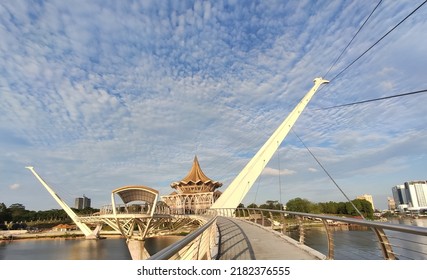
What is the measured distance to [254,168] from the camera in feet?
86.1

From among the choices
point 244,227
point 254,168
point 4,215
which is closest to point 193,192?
point 254,168

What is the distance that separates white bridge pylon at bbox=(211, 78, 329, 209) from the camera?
26.1 metres

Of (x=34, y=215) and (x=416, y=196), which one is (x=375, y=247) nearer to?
(x=416, y=196)

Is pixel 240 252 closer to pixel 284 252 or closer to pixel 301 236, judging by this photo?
pixel 284 252

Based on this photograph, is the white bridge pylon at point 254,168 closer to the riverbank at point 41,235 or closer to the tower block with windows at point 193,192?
the tower block with windows at point 193,192

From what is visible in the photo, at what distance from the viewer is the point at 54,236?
6009 centimetres

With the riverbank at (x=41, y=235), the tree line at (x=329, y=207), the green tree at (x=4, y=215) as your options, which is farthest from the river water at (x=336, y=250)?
the green tree at (x=4, y=215)

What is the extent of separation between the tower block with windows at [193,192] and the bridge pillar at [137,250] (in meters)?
19.5

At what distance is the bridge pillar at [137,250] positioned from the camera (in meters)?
32.0

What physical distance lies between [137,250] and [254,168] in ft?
56.9

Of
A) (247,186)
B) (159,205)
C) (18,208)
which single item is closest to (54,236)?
(159,205)

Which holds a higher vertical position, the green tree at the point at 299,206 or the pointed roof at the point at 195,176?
the pointed roof at the point at 195,176
